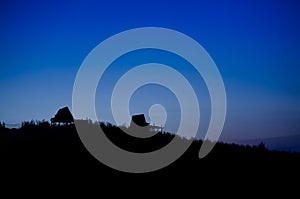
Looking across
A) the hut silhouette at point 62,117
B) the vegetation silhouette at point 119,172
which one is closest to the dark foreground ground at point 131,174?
the vegetation silhouette at point 119,172

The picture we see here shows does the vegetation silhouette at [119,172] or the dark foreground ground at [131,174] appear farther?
the vegetation silhouette at [119,172]

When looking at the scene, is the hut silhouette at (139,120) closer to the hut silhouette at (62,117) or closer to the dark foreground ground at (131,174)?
the hut silhouette at (62,117)

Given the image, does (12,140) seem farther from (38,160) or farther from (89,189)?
(89,189)

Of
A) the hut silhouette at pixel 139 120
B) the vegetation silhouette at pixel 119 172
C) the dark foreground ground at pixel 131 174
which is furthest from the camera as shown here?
the hut silhouette at pixel 139 120

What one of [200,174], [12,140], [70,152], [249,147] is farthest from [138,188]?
[249,147]

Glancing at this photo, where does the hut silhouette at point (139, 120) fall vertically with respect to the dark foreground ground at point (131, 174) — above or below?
above

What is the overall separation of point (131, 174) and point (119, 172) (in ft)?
2.02

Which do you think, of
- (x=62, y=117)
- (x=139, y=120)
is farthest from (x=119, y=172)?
(x=139, y=120)

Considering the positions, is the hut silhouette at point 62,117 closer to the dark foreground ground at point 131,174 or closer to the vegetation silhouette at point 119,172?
the vegetation silhouette at point 119,172

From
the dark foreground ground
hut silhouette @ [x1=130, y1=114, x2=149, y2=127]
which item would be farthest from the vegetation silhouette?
hut silhouette @ [x1=130, y1=114, x2=149, y2=127]

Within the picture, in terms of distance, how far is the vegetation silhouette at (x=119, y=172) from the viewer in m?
14.7

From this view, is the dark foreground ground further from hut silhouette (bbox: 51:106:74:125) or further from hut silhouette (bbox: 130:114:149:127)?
hut silhouette (bbox: 130:114:149:127)

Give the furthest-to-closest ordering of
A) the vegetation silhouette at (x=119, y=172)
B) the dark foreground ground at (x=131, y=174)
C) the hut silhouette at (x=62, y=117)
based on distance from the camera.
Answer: the hut silhouette at (x=62, y=117) < the vegetation silhouette at (x=119, y=172) < the dark foreground ground at (x=131, y=174)

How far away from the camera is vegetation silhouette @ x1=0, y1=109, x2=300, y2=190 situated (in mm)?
14695
